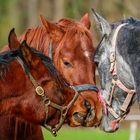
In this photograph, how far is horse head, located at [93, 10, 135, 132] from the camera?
7297 millimetres

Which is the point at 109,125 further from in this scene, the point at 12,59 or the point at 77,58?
the point at 12,59

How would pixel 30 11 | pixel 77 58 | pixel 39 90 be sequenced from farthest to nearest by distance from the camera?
pixel 30 11 < pixel 77 58 < pixel 39 90

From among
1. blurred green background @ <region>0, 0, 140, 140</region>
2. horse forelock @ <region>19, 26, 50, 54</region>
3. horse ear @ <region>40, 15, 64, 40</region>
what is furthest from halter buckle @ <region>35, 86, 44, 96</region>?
blurred green background @ <region>0, 0, 140, 140</region>

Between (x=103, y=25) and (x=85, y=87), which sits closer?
(x=103, y=25)

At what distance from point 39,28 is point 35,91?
1366 mm

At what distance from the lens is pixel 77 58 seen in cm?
822

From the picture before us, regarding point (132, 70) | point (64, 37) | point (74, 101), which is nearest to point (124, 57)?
point (132, 70)

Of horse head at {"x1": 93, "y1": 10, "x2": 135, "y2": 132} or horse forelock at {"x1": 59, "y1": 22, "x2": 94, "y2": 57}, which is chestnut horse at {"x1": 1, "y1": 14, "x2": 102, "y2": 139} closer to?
horse forelock at {"x1": 59, "y1": 22, "x2": 94, "y2": 57}

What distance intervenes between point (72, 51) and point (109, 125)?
34.6 inches

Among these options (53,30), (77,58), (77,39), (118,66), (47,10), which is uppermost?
(47,10)

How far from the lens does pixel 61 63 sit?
324 inches

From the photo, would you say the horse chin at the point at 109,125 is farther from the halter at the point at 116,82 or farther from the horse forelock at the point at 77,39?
the horse forelock at the point at 77,39

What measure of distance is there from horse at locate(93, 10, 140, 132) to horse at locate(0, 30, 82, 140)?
480mm

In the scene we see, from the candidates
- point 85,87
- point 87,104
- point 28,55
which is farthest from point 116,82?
point 28,55
